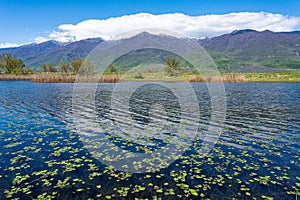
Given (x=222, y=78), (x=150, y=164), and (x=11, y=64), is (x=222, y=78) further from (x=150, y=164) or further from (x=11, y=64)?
(x=11, y=64)

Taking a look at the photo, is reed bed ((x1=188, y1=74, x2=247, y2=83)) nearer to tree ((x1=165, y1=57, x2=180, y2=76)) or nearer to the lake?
tree ((x1=165, y1=57, x2=180, y2=76))

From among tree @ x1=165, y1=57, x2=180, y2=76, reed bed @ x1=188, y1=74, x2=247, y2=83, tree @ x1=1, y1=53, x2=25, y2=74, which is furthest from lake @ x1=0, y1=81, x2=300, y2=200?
tree @ x1=1, y1=53, x2=25, y2=74

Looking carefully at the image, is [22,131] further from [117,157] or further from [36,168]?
[117,157]

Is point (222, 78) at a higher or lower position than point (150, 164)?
higher

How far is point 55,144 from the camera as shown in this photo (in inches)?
623

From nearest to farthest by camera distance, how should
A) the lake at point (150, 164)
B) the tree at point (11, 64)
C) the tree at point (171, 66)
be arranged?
the lake at point (150, 164)
the tree at point (171, 66)
the tree at point (11, 64)

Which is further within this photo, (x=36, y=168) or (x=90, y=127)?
(x=90, y=127)

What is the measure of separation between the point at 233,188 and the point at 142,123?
13.6m

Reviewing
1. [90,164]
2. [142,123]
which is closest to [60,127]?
[142,123]

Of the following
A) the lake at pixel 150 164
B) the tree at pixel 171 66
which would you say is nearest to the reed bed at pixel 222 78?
the tree at pixel 171 66

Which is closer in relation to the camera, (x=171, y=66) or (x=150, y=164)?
(x=150, y=164)

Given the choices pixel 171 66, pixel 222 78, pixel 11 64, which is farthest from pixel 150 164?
pixel 11 64

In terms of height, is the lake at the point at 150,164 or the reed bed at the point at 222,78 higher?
the reed bed at the point at 222,78

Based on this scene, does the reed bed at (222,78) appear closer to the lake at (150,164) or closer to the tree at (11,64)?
the lake at (150,164)
